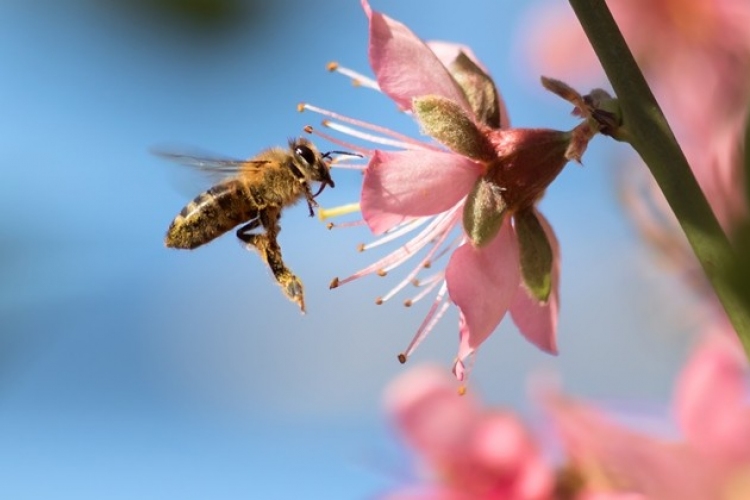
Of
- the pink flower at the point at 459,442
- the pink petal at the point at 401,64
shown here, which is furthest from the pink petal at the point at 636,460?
the pink petal at the point at 401,64

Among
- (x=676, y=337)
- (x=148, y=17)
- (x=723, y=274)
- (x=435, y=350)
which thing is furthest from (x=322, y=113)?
(x=148, y=17)

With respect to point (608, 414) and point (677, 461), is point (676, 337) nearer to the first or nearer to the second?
point (608, 414)

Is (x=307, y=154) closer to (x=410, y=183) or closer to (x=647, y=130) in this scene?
(x=410, y=183)

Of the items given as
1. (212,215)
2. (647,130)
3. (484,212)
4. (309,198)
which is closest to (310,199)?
(309,198)

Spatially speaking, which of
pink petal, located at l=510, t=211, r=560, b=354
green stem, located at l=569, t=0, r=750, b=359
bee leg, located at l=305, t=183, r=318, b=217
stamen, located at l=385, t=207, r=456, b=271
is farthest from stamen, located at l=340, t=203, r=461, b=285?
green stem, located at l=569, t=0, r=750, b=359

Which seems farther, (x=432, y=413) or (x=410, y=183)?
(x=432, y=413)

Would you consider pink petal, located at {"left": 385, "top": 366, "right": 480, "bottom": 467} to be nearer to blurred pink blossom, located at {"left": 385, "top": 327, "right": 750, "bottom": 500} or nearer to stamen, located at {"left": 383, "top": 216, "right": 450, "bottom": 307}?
blurred pink blossom, located at {"left": 385, "top": 327, "right": 750, "bottom": 500}

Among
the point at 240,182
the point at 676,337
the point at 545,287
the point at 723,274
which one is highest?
the point at 240,182
